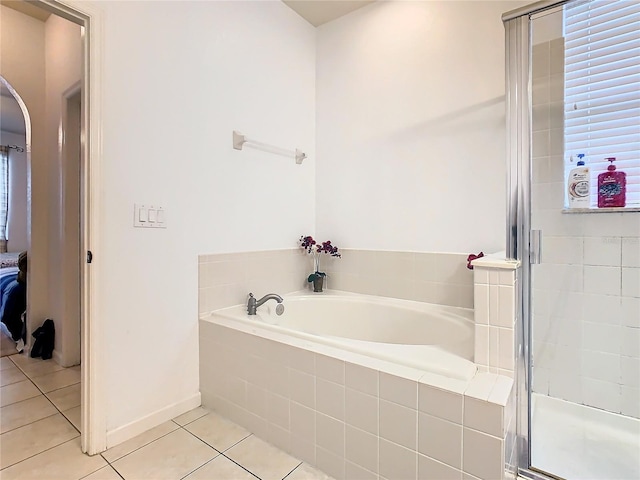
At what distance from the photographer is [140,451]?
1472 millimetres

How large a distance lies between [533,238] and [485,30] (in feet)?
4.44

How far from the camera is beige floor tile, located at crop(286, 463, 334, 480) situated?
1.31 m

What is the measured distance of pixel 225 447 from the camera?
4.91ft

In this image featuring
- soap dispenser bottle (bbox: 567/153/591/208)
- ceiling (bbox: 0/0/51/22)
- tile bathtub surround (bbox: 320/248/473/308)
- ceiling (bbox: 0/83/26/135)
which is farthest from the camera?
ceiling (bbox: 0/83/26/135)

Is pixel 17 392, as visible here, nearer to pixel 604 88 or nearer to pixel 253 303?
pixel 253 303

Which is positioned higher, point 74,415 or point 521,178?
point 521,178

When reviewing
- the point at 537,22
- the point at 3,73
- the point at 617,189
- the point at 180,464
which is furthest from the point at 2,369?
the point at 617,189

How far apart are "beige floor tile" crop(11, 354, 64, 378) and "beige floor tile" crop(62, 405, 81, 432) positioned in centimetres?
72

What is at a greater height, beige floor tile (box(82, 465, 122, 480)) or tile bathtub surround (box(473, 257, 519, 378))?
tile bathtub surround (box(473, 257, 519, 378))

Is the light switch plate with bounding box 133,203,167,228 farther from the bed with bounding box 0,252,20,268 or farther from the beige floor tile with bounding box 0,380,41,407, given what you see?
the bed with bounding box 0,252,20,268

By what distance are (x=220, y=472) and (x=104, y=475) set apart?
47cm

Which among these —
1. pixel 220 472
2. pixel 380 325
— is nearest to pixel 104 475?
pixel 220 472

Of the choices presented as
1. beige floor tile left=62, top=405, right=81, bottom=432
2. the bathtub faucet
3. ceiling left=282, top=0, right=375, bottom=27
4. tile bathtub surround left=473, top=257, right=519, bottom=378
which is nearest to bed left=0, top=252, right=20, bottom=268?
beige floor tile left=62, top=405, right=81, bottom=432

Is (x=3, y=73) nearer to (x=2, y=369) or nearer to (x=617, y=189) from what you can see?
(x=2, y=369)
